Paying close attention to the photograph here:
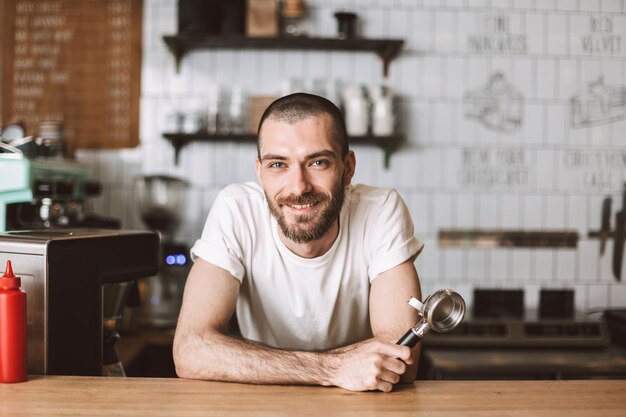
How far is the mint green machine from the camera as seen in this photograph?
219 cm

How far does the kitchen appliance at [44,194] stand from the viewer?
2189 millimetres

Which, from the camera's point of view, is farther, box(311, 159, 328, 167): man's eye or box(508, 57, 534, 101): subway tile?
box(508, 57, 534, 101): subway tile

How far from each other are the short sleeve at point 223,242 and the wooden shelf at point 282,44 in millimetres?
1530

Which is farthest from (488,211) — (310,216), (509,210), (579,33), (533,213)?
(310,216)

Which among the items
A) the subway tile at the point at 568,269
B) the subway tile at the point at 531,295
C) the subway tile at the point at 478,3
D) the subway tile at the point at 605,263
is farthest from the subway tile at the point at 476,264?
the subway tile at the point at 478,3

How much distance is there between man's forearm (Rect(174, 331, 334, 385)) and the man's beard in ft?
1.12

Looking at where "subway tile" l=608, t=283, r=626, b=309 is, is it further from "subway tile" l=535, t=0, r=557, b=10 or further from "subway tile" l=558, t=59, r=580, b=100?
"subway tile" l=535, t=0, r=557, b=10

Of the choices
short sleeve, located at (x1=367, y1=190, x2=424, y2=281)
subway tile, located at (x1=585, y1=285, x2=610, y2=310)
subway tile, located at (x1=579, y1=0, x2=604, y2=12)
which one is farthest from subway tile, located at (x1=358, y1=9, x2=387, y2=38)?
subway tile, located at (x1=585, y1=285, x2=610, y2=310)

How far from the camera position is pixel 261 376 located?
4.74 feet

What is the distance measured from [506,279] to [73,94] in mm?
2565

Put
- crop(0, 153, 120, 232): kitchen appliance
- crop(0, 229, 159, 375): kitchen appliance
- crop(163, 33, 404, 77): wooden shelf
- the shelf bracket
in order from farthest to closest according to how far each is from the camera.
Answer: the shelf bracket, crop(163, 33, 404, 77): wooden shelf, crop(0, 153, 120, 232): kitchen appliance, crop(0, 229, 159, 375): kitchen appliance

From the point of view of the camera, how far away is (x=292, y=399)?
1.32 metres

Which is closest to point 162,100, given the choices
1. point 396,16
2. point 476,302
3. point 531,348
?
point 396,16

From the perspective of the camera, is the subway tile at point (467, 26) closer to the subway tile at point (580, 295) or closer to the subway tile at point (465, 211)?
the subway tile at point (465, 211)
